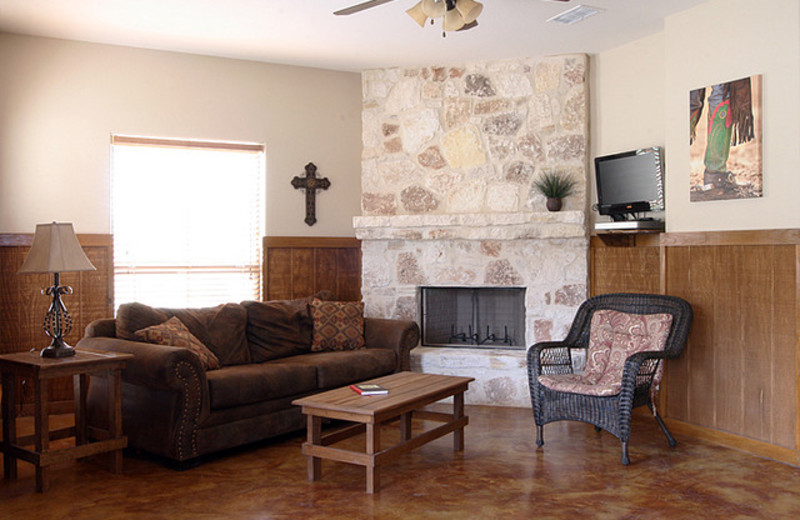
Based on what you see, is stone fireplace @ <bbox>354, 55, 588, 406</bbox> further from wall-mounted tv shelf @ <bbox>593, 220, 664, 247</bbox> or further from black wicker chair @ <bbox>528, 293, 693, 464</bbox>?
black wicker chair @ <bbox>528, 293, 693, 464</bbox>

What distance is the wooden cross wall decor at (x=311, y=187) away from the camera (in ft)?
19.2

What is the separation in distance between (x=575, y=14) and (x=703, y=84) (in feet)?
3.04

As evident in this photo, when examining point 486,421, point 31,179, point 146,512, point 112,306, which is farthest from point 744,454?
point 31,179

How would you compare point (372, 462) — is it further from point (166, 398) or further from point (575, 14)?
point (575, 14)

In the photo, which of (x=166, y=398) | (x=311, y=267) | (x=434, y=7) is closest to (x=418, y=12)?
(x=434, y=7)

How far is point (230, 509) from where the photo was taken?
323 centimetres

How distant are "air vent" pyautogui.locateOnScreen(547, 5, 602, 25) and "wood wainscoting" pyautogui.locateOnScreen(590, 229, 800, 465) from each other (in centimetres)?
154

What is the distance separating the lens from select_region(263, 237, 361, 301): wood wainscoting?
18.8ft

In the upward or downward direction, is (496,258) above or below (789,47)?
below

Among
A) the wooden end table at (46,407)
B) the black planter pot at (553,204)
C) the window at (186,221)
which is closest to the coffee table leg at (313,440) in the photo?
the wooden end table at (46,407)

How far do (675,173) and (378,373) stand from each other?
8.12 feet

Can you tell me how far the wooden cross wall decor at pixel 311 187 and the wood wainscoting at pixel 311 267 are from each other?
19 centimetres

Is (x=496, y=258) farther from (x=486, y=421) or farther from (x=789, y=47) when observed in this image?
(x=789, y=47)

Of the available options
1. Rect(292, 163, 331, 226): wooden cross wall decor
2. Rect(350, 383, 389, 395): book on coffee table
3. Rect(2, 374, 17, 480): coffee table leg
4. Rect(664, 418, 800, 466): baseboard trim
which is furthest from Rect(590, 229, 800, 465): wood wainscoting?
Rect(2, 374, 17, 480): coffee table leg
